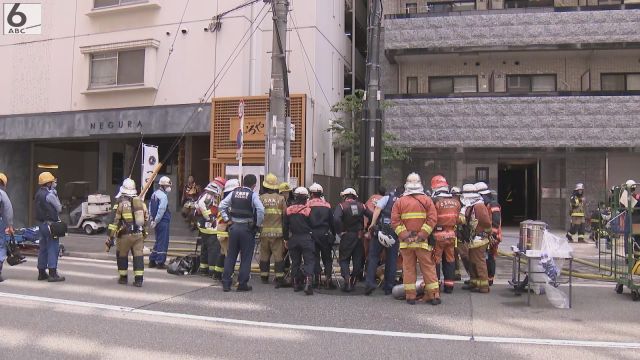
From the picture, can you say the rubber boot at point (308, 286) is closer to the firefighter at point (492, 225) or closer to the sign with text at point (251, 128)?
the firefighter at point (492, 225)

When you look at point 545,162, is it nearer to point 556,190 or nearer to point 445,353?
point 556,190

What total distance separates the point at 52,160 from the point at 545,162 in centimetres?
1989

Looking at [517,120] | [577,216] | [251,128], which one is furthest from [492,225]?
[517,120]

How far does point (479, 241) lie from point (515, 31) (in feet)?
40.2

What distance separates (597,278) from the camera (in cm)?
1037

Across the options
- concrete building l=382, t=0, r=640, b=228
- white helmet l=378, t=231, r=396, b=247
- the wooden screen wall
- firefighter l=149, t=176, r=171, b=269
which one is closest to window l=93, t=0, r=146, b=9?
the wooden screen wall

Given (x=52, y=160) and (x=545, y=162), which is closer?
(x=545, y=162)

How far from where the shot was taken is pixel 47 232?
9586 mm

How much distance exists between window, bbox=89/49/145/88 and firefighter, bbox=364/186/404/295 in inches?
465

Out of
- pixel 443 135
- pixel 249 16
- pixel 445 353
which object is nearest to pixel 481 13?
pixel 443 135

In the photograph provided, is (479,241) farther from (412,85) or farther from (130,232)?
(412,85)

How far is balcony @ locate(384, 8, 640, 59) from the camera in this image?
18172 millimetres

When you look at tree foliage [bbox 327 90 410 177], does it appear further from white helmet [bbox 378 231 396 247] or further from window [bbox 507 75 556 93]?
white helmet [bbox 378 231 396 247]

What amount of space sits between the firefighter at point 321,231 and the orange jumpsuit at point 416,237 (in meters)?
1.30
